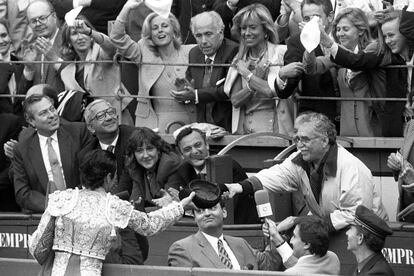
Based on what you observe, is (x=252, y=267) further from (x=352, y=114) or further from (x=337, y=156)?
(x=352, y=114)

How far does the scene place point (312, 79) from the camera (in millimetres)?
15172

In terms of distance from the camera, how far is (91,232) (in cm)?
1210

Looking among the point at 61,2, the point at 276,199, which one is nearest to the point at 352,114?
the point at 276,199

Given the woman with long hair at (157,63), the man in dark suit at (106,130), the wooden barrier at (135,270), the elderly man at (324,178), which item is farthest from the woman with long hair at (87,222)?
the woman with long hair at (157,63)

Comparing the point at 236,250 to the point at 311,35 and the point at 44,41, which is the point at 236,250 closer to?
the point at 311,35

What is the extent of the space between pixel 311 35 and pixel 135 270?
2970 mm

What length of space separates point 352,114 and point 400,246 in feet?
6.34

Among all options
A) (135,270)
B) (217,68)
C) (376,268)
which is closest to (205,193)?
(135,270)

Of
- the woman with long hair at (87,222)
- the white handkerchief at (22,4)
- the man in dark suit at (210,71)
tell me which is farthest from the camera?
the white handkerchief at (22,4)

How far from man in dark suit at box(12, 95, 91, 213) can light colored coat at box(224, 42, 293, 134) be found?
4.60 ft

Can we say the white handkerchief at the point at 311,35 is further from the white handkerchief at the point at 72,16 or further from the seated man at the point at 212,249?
the white handkerchief at the point at 72,16

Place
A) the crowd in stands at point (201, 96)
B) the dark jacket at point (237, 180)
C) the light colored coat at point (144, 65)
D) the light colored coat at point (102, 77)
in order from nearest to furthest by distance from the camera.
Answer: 1. the crowd in stands at point (201, 96)
2. the dark jacket at point (237, 180)
3. the light colored coat at point (144, 65)
4. the light colored coat at point (102, 77)

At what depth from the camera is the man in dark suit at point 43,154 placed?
50.2 feet

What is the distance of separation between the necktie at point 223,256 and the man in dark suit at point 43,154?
2892mm
